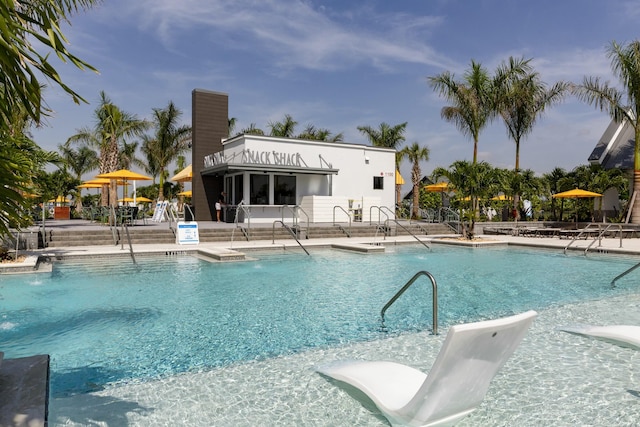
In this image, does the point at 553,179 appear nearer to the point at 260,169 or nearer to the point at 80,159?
the point at 260,169

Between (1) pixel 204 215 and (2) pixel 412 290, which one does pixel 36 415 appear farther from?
(1) pixel 204 215

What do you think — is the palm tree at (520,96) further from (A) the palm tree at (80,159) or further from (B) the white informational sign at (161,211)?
(A) the palm tree at (80,159)

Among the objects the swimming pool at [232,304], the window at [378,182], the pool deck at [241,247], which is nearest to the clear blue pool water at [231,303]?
the swimming pool at [232,304]

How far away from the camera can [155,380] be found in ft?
14.3

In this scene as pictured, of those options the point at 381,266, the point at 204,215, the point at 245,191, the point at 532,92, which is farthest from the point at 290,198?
the point at 532,92

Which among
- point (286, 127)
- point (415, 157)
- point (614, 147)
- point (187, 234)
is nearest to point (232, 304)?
point (187, 234)

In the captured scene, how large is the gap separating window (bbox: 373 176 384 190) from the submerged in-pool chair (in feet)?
78.0

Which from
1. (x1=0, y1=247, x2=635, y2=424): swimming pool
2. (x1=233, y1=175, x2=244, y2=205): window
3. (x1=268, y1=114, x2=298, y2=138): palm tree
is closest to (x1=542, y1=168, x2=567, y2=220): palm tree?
(x1=0, y1=247, x2=635, y2=424): swimming pool

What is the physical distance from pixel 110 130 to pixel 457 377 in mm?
30908

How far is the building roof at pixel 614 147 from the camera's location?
28516 millimetres

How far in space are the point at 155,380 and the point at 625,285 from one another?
10.1m

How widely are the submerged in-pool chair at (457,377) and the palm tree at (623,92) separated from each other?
77.8ft

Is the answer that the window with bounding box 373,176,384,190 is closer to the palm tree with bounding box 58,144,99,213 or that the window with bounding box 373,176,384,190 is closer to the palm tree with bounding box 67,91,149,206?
the palm tree with bounding box 67,91,149,206

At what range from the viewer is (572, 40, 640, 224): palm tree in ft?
70.0
